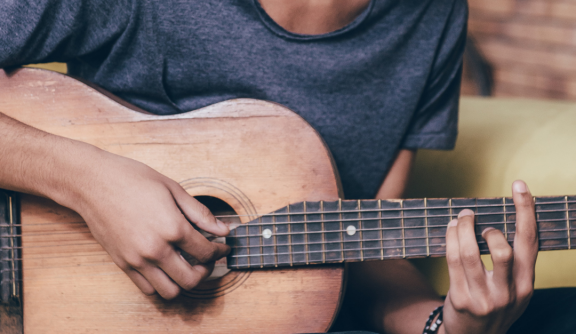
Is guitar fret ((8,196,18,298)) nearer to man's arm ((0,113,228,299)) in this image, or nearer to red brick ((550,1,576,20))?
man's arm ((0,113,228,299))

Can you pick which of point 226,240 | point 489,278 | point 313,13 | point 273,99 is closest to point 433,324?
point 489,278

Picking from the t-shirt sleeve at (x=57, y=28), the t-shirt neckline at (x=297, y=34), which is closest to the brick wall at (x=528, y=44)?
the t-shirt neckline at (x=297, y=34)

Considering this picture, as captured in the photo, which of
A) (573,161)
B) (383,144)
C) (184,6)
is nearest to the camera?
(184,6)

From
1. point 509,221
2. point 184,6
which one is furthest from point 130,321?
point 509,221

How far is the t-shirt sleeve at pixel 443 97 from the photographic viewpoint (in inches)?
38.7

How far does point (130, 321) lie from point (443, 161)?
0.82 meters

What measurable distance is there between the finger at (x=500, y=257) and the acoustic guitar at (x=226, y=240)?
5.7 inches

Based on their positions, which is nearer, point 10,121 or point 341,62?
point 10,121

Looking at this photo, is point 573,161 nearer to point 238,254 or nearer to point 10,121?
point 238,254

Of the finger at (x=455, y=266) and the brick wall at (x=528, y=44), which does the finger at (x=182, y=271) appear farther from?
the brick wall at (x=528, y=44)

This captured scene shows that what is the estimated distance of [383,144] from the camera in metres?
0.97

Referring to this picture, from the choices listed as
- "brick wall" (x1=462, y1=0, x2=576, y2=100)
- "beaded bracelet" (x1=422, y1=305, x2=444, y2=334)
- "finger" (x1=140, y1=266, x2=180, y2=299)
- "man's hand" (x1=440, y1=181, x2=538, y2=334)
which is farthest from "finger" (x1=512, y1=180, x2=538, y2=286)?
"brick wall" (x1=462, y1=0, x2=576, y2=100)

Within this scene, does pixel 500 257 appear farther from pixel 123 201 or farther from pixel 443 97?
pixel 123 201

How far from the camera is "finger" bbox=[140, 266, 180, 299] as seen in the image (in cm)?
73
